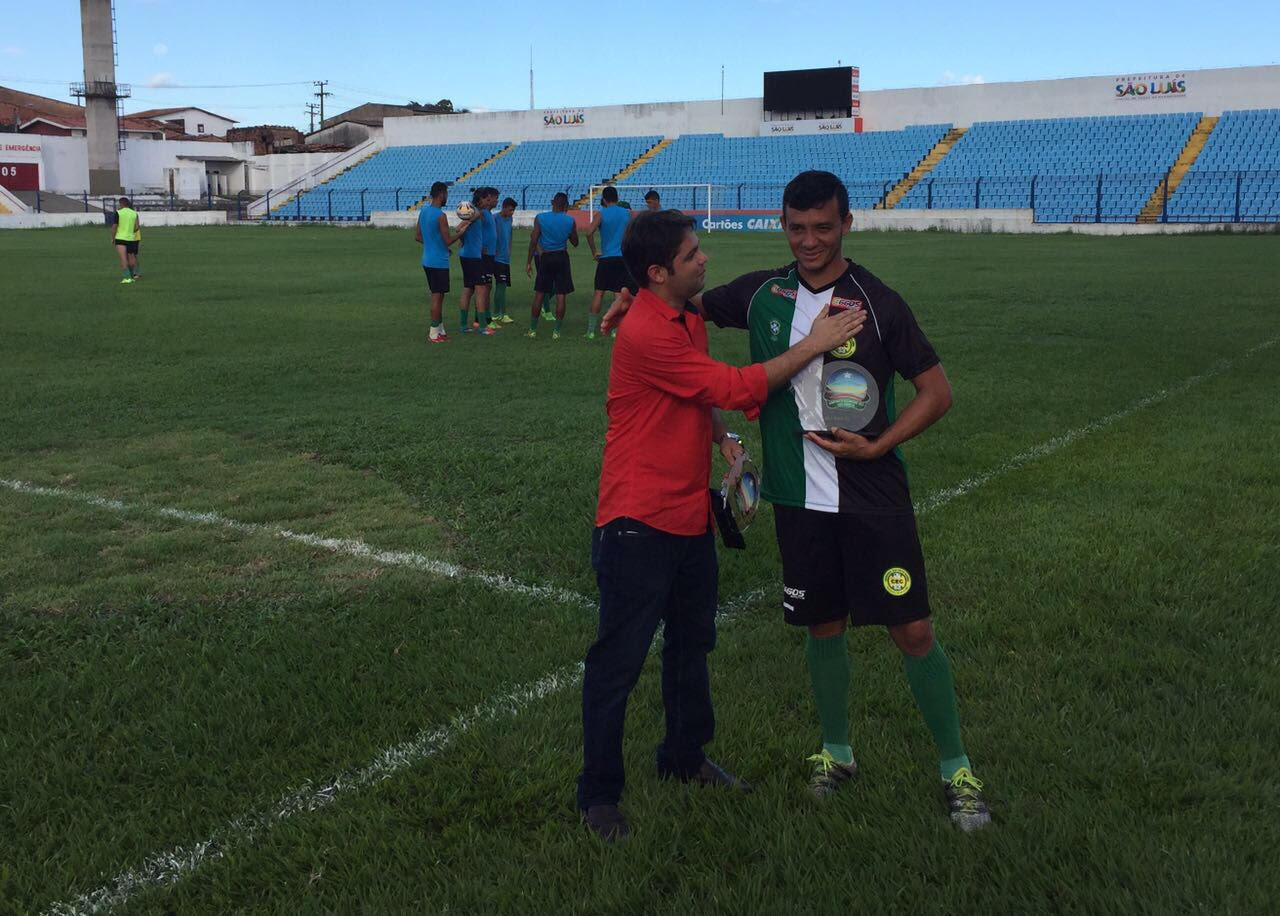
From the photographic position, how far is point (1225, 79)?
47094 millimetres

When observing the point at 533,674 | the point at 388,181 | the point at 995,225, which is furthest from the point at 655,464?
the point at 388,181

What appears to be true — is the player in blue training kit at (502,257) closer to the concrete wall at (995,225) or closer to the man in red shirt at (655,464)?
the man in red shirt at (655,464)

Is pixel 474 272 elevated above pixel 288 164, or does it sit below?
below

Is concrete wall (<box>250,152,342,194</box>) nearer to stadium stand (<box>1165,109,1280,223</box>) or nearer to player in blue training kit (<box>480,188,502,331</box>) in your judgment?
stadium stand (<box>1165,109,1280,223</box>)

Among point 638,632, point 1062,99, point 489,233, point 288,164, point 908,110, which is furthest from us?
point 288,164

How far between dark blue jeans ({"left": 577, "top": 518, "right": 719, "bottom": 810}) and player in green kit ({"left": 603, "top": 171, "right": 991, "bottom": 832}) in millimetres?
277

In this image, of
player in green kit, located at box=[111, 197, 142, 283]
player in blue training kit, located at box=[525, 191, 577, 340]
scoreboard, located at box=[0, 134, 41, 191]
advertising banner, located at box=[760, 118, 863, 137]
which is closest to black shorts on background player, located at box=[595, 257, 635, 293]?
player in blue training kit, located at box=[525, 191, 577, 340]

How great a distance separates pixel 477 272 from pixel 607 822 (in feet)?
39.7

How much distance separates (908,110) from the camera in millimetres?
53781

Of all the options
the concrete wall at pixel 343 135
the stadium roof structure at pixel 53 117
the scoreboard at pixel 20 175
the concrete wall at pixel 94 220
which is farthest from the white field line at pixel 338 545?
the stadium roof structure at pixel 53 117

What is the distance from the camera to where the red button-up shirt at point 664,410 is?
308cm

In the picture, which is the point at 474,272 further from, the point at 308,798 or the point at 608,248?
the point at 308,798

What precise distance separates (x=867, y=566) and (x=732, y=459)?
Result: 0.48m

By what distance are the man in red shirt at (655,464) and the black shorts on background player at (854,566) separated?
0.82 feet
